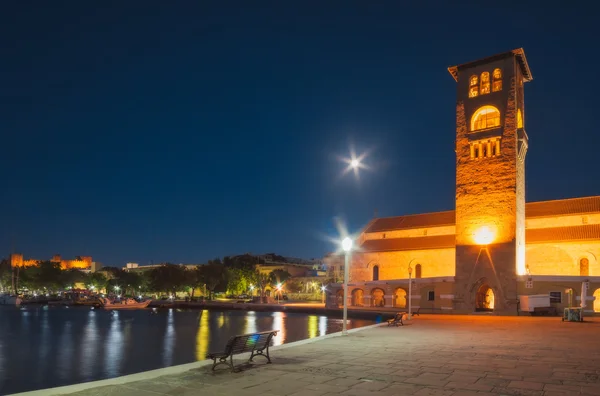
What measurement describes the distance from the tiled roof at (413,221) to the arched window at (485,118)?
50.3 ft

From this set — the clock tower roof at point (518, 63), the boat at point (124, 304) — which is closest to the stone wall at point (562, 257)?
the clock tower roof at point (518, 63)

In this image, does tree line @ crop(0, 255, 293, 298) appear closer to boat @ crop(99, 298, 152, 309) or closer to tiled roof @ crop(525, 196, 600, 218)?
boat @ crop(99, 298, 152, 309)

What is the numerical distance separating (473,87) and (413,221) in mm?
21612

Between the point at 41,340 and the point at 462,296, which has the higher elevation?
the point at 462,296

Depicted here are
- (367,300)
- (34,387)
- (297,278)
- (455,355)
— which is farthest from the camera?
(297,278)

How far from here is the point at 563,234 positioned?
167 ft

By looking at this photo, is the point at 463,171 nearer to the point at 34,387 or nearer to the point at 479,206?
the point at 479,206

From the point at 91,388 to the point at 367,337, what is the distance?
12.2 meters

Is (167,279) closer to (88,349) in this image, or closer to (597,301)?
(88,349)

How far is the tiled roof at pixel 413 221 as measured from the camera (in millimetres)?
62094

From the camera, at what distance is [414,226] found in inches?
2525

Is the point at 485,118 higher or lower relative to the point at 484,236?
higher

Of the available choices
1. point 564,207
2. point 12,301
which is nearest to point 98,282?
point 12,301

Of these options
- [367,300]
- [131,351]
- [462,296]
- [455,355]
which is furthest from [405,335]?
[367,300]
